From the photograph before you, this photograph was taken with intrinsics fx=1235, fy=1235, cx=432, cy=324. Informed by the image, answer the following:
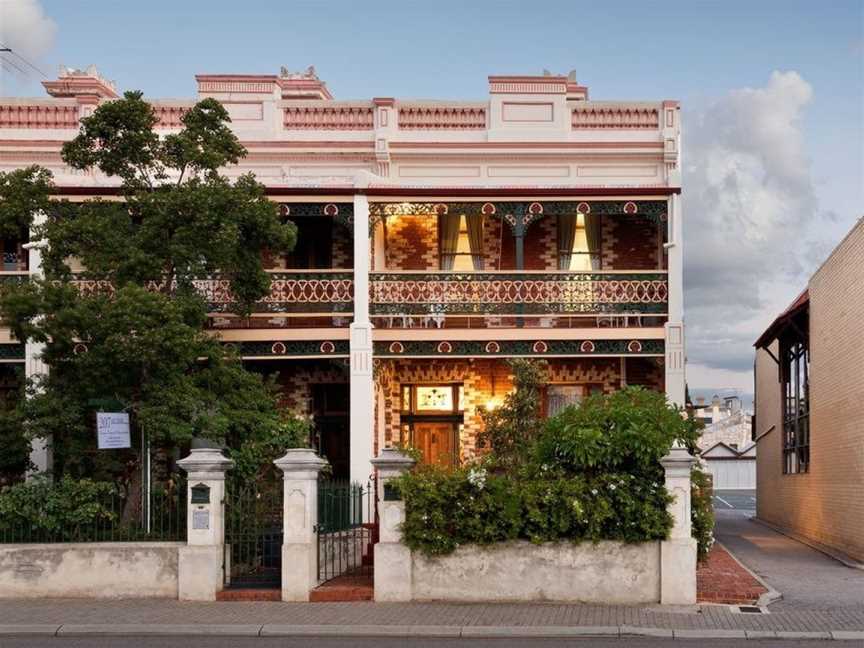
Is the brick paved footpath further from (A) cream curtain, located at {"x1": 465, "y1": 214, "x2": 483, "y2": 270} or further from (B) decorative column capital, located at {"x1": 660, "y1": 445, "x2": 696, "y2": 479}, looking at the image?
(A) cream curtain, located at {"x1": 465, "y1": 214, "x2": 483, "y2": 270}

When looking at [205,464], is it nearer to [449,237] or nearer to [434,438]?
[434,438]

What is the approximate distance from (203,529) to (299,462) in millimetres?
1545

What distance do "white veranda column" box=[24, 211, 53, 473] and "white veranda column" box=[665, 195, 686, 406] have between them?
36.0ft

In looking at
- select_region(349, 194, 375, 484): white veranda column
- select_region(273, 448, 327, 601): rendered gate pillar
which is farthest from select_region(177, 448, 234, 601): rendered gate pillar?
select_region(349, 194, 375, 484): white veranda column

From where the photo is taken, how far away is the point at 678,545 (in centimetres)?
1544

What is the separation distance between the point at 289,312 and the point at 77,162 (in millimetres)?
4843

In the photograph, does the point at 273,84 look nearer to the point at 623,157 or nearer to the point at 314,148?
the point at 314,148

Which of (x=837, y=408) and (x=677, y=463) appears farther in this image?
(x=837, y=408)

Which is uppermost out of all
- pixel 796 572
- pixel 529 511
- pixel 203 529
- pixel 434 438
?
pixel 434 438

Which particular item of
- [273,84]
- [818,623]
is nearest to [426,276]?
[273,84]

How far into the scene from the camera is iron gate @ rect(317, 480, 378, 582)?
16.9 meters

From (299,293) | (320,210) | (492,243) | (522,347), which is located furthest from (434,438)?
(320,210)

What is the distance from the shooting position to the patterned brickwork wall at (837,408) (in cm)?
2045

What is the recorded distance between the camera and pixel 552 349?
22906mm
